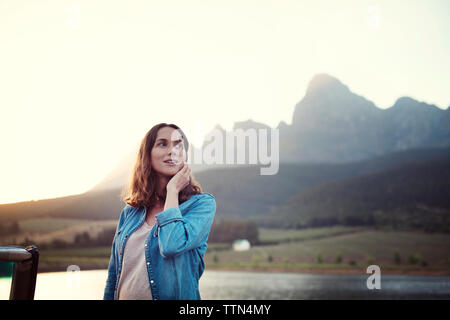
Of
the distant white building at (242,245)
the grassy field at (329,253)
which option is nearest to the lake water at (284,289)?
the grassy field at (329,253)

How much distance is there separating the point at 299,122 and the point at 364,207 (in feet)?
174

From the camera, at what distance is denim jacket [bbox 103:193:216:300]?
146cm

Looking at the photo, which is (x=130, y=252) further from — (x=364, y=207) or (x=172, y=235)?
(x=364, y=207)

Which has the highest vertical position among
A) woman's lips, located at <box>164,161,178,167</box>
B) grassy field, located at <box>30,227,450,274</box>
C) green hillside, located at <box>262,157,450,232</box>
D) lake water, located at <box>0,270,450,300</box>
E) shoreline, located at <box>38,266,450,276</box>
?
green hillside, located at <box>262,157,450,232</box>

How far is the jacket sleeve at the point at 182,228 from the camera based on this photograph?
4.75 ft

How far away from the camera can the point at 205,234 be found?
155cm

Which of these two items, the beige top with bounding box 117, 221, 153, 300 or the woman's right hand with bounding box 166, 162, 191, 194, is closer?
the beige top with bounding box 117, 221, 153, 300

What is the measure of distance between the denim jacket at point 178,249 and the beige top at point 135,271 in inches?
0.9

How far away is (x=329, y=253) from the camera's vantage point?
86375 millimetres

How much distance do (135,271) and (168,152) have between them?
0.48 meters

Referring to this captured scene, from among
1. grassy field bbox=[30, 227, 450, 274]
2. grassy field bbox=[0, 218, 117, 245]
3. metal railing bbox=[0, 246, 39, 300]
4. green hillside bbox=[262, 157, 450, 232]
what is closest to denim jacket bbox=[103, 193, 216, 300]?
metal railing bbox=[0, 246, 39, 300]

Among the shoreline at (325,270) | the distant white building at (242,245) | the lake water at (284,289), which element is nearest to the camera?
the lake water at (284,289)

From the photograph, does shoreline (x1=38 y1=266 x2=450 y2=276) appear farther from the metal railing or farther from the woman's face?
the metal railing

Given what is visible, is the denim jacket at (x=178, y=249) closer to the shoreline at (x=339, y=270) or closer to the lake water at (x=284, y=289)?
the lake water at (x=284, y=289)
